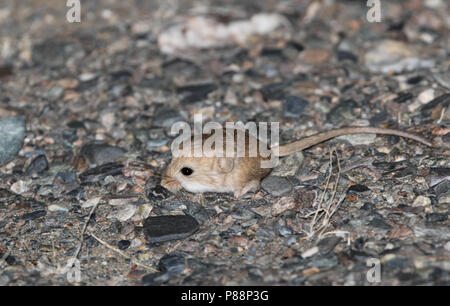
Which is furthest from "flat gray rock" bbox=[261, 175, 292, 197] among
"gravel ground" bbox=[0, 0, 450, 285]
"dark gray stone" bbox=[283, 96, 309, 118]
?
"dark gray stone" bbox=[283, 96, 309, 118]

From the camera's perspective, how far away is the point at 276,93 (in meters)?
5.43

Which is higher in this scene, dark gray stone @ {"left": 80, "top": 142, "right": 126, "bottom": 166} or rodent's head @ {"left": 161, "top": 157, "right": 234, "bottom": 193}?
dark gray stone @ {"left": 80, "top": 142, "right": 126, "bottom": 166}

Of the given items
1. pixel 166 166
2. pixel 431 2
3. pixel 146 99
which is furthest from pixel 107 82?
pixel 431 2

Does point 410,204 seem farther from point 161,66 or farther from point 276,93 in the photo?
point 161,66

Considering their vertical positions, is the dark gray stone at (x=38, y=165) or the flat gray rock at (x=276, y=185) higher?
the dark gray stone at (x=38, y=165)

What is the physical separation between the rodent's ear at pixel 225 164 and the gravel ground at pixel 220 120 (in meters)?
0.25

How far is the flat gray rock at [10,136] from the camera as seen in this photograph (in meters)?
4.76

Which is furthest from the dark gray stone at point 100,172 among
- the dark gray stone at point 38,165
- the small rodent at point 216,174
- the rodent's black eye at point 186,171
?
the rodent's black eye at point 186,171

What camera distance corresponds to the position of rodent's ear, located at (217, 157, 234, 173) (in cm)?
402

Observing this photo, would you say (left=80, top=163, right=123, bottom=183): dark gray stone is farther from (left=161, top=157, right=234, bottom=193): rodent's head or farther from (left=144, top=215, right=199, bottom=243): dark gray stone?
(left=144, top=215, right=199, bottom=243): dark gray stone

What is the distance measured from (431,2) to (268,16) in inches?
81.7

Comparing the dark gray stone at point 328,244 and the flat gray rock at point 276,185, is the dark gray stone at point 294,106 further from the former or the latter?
the dark gray stone at point 328,244

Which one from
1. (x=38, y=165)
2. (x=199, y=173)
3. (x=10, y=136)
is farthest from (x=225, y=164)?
(x=10, y=136)
